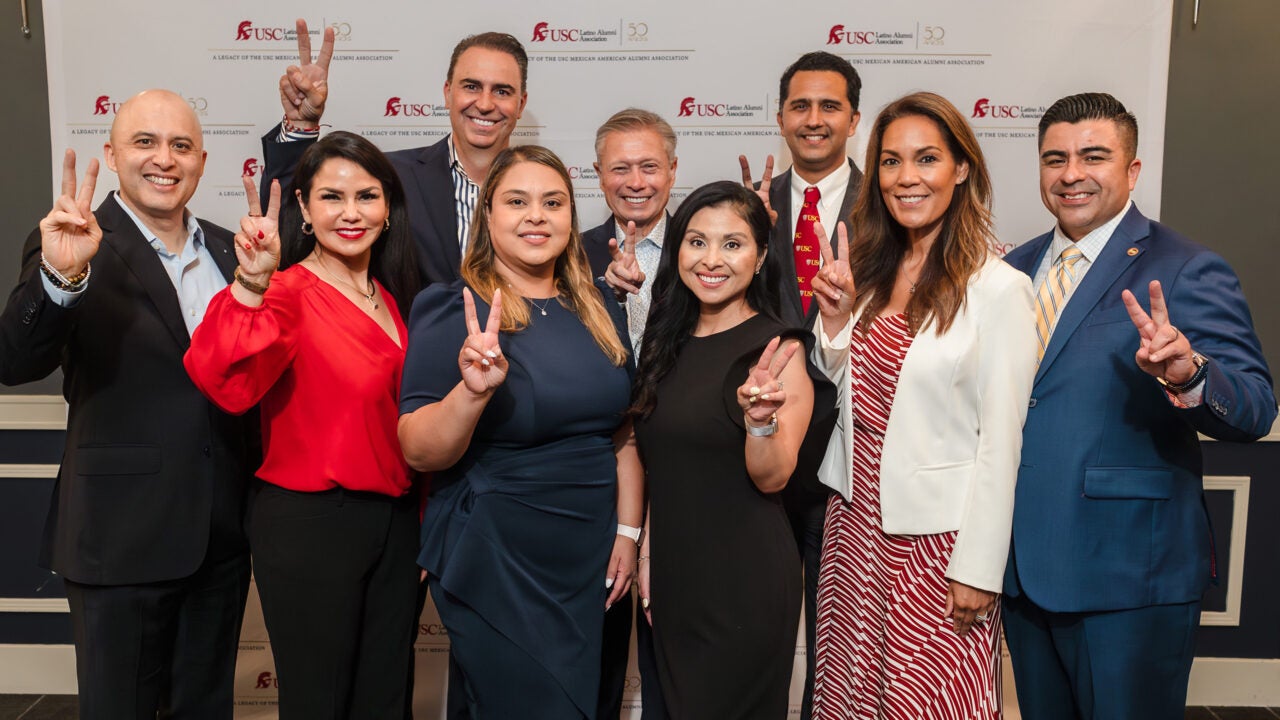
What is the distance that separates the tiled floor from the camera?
12.1 ft

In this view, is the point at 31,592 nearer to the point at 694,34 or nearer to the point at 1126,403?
the point at 694,34

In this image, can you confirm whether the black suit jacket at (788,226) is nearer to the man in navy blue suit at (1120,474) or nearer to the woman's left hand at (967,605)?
the man in navy blue suit at (1120,474)

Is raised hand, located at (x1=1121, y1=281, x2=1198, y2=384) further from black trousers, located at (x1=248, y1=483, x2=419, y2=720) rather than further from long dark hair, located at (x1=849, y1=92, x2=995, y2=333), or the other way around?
black trousers, located at (x1=248, y1=483, x2=419, y2=720)

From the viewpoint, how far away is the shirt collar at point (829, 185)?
308 cm

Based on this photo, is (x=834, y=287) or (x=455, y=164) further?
(x=455, y=164)

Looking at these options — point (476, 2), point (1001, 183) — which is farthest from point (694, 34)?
point (1001, 183)

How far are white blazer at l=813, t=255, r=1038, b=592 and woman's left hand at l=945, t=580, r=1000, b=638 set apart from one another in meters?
0.03

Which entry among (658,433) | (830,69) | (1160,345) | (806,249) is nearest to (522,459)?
(658,433)

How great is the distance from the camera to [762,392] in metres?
1.99

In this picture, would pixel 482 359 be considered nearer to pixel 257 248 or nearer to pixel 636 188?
pixel 257 248

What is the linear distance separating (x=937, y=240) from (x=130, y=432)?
2177 mm

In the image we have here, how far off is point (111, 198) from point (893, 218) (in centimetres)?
214

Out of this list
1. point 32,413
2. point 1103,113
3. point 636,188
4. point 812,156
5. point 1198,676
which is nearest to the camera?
point 1103,113

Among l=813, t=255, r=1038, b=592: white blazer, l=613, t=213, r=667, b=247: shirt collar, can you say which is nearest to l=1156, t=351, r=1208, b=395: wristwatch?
l=813, t=255, r=1038, b=592: white blazer
